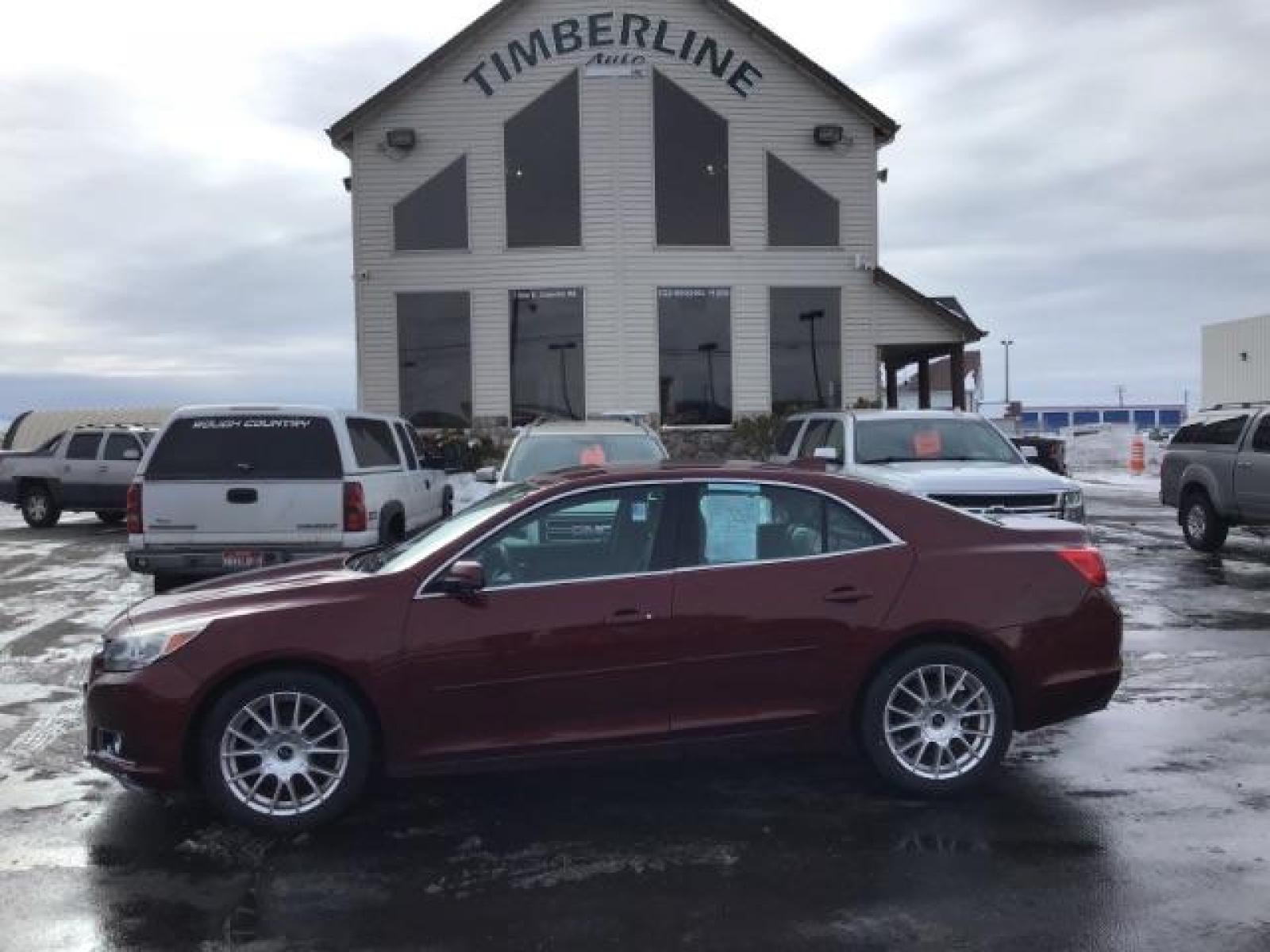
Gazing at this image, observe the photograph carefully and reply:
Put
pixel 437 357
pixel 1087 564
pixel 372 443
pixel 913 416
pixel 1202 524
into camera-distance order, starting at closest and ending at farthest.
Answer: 1. pixel 1087 564
2. pixel 372 443
3. pixel 913 416
4. pixel 1202 524
5. pixel 437 357

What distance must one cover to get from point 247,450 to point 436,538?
4.64m

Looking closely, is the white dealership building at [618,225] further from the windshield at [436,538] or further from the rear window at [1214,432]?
the windshield at [436,538]

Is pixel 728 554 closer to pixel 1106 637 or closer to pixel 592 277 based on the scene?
pixel 1106 637

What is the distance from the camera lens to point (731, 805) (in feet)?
18.0

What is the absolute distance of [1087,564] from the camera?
18.9 feet

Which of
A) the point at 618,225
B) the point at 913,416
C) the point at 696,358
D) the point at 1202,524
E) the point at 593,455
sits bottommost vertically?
the point at 1202,524

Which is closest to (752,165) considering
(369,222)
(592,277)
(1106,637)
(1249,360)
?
(592,277)

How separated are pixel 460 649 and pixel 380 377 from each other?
58.3 ft

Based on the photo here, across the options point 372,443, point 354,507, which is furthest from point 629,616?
point 372,443

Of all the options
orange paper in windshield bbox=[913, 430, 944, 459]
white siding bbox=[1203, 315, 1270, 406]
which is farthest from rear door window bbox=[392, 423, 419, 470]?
white siding bbox=[1203, 315, 1270, 406]

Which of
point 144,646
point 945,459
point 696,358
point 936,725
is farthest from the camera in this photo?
point 696,358

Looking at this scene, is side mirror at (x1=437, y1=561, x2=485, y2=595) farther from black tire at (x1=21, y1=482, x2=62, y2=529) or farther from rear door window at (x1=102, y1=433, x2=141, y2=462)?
black tire at (x1=21, y1=482, x2=62, y2=529)

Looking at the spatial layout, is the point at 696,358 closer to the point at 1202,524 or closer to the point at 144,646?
the point at 1202,524

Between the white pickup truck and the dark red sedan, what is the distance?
466cm
